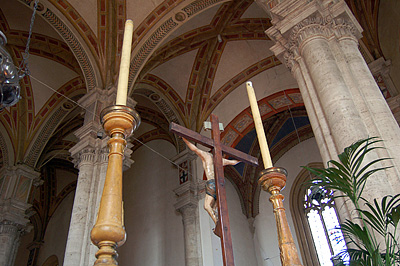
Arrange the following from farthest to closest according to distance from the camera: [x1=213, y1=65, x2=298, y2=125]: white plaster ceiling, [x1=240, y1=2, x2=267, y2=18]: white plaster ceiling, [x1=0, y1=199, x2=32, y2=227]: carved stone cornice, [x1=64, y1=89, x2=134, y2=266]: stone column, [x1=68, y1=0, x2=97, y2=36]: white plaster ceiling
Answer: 1. [x1=213, y1=65, x2=298, y2=125]: white plaster ceiling
2. [x1=240, y1=2, x2=267, y2=18]: white plaster ceiling
3. [x1=0, y1=199, x2=32, y2=227]: carved stone cornice
4. [x1=68, y1=0, x2=97, y2=36]: white plaster ceiling
5. [x1=64, y1=89, x2=134, y2=266]: stone column

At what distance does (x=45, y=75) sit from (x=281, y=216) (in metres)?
9.37

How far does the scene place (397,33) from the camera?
25.8 feet

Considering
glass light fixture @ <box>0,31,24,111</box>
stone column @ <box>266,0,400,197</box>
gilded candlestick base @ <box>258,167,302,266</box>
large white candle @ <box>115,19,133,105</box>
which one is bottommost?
gilded candlestick base @ <box>258,167,302,266</box>

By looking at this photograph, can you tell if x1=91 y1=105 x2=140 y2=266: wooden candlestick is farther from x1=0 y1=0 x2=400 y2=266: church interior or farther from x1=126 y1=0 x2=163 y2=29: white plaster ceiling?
x1=126 y1=0 x2=163 y2=29: white plaster ceiling

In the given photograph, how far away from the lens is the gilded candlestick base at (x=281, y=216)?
176 cm

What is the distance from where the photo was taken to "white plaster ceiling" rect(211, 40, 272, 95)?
9742 mm

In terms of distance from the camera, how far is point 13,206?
28.8 ft

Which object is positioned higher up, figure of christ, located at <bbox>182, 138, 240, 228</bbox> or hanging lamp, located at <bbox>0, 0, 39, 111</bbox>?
hanging lamp, located at <bbox>0, 0, 39, 111</bbox>

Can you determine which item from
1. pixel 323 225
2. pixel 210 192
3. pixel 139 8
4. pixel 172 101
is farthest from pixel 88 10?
pixel 323 225

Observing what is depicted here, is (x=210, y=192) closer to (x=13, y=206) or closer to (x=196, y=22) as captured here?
(x=196, y=22)

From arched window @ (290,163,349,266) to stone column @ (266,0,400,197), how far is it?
6047 millimetres

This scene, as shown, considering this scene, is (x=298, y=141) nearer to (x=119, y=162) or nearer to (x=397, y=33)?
(x=397, y=33)

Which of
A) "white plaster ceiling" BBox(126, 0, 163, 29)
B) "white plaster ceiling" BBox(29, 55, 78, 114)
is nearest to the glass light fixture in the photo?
"white plaster ceiling" BBox(126, 0, 163, 29)

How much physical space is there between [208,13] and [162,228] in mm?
5894
